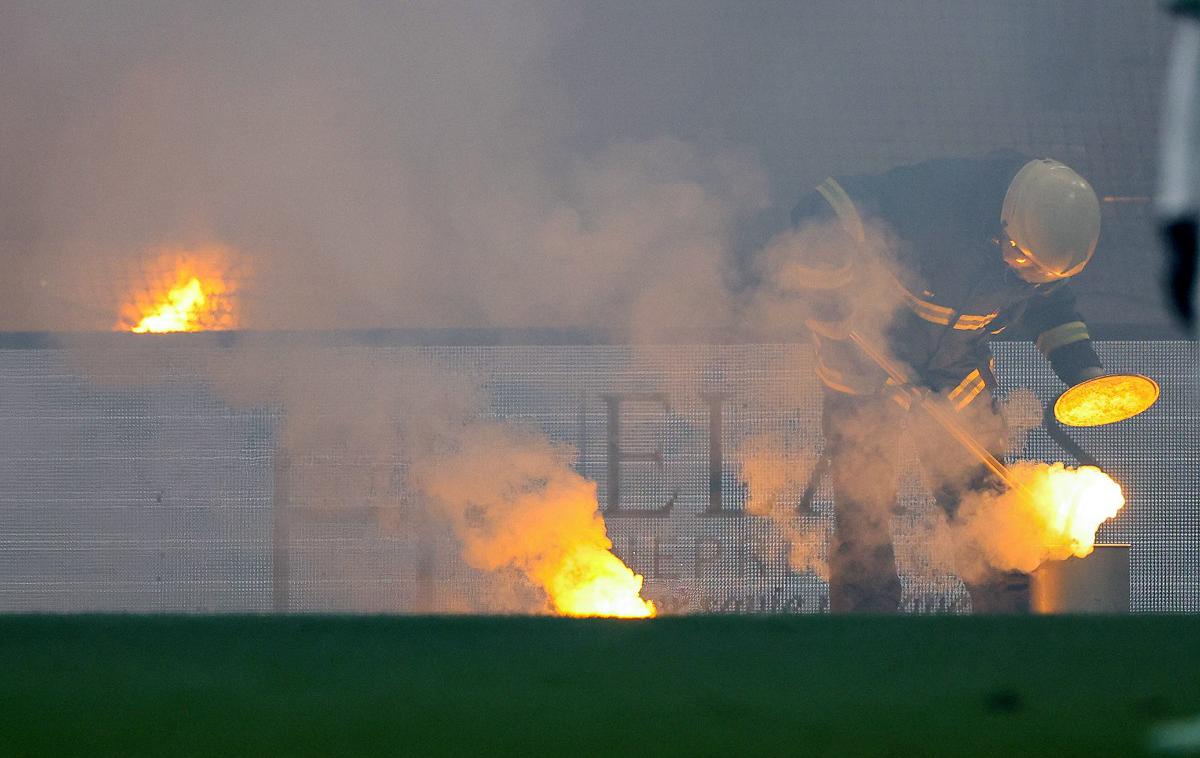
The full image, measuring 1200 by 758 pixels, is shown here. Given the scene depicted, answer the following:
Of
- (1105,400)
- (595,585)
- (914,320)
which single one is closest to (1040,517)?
(1105,400)

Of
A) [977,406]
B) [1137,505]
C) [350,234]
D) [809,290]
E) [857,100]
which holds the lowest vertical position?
[1137,505]

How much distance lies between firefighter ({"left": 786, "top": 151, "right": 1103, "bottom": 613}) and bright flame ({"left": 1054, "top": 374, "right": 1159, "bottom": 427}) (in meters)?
0.04

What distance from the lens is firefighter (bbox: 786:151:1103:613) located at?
3.32 meters

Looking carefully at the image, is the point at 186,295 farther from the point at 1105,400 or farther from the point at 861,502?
the point at 1105,400

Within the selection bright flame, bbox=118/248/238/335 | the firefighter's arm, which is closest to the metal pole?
the firefighter's arm

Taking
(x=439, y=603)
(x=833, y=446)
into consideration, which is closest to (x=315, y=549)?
(x=439, y=603)

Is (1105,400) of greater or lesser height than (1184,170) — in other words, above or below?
above

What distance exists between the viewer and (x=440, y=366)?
11.7 ft

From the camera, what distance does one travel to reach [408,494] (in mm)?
3564

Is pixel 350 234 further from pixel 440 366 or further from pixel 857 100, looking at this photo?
pixel 857 100

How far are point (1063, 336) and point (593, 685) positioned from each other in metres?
2.25

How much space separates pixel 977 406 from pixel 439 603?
5.07 feet

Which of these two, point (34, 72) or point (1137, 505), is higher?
point (34, 72)

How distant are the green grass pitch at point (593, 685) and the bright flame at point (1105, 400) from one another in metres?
1.51
